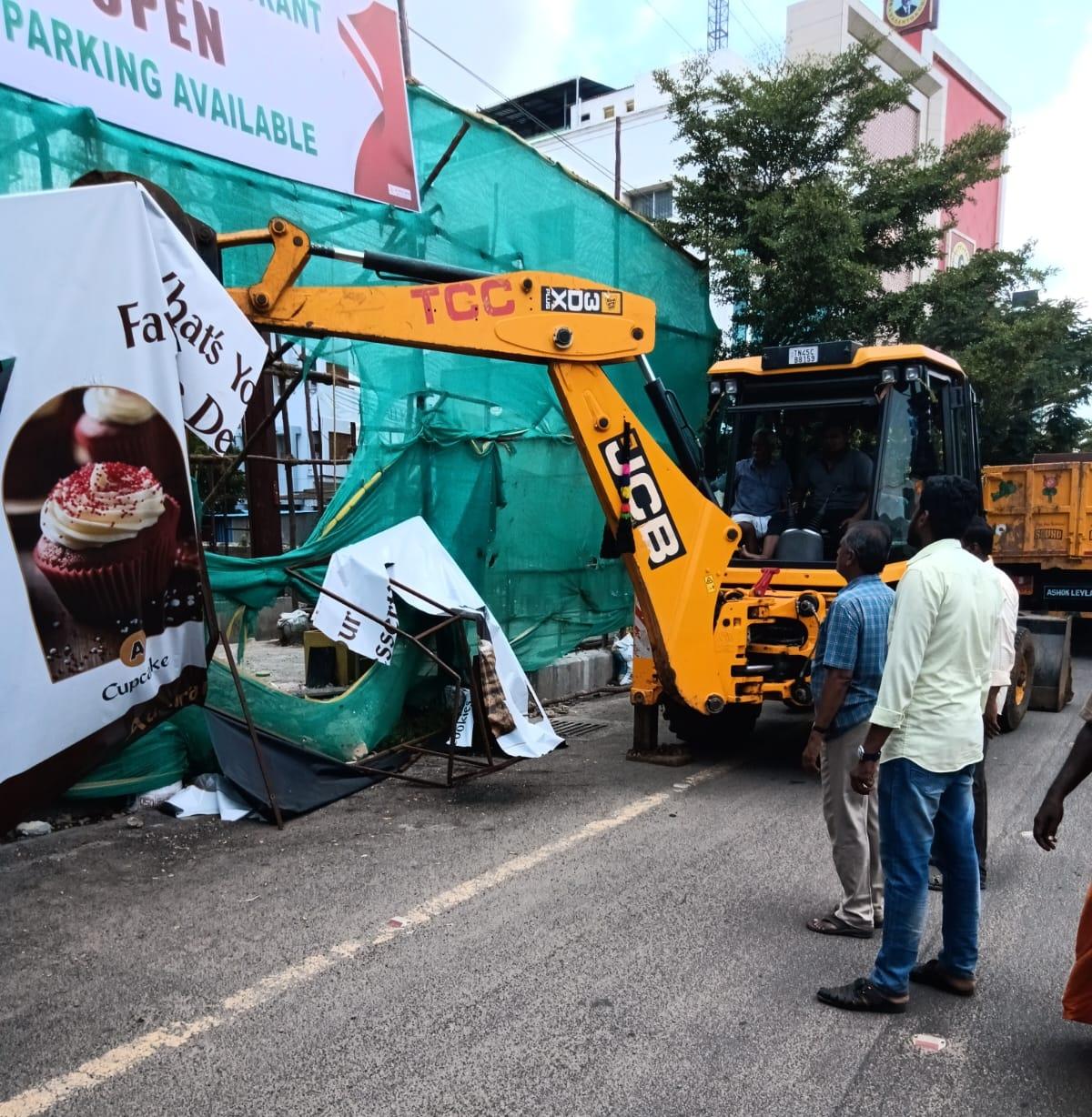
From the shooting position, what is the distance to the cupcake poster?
3.12m

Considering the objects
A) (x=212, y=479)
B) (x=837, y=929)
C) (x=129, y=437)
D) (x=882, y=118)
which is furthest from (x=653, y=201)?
(x=837, y=929)

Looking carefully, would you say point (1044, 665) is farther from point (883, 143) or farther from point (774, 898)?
point (883, 143)

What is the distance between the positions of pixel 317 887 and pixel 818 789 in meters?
3.36

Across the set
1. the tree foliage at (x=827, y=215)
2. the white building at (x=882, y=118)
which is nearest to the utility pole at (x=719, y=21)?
the white building at (x=882, y=118)

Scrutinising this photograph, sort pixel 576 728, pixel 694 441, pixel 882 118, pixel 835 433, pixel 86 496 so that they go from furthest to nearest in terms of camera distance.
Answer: pixel 882 118
pixel 576 728
pixel 694 441
pixel 835 433
pixel 86 496

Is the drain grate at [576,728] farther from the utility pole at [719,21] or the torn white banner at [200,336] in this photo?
the utility pole at [719,21]

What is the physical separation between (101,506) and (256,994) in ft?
6.18

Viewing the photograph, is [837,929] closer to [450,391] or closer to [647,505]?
[647,505]

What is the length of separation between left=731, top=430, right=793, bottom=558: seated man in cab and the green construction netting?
204 cm

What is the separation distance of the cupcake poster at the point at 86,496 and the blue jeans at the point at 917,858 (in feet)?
9.55

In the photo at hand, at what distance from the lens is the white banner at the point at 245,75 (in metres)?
5.01

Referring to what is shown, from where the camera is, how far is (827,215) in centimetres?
1085

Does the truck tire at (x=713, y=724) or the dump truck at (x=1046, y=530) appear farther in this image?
the dump truck at (x=1046, y=530)

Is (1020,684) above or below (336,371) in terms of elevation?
below
